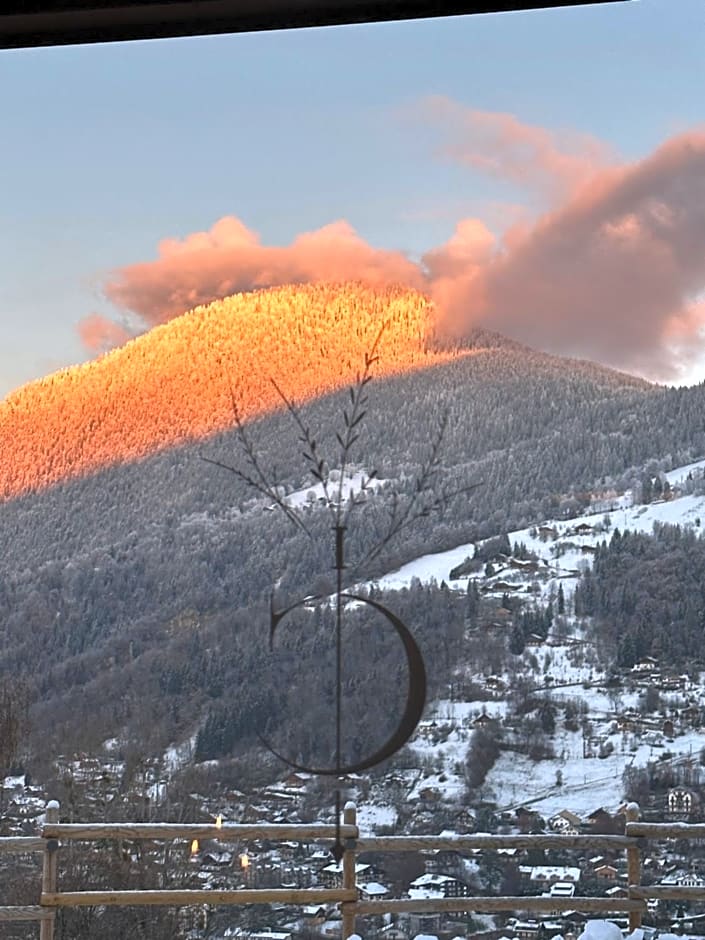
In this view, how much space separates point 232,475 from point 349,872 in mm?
1641

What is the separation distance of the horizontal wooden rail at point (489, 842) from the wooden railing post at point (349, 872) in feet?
0.10

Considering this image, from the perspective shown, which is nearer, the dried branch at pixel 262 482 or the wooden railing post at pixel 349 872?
the dried branch at pixel 262 482

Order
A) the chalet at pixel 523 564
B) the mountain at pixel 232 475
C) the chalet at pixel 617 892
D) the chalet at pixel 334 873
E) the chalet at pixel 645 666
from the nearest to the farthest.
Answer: the chalet at pixel 617 892, the chalet at pixel 334 873, the mountain at pixel 232 475, the chalet at pixel 645 666, the chalet at pixel 523 564

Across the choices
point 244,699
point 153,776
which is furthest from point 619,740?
point 153,776

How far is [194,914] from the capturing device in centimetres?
405

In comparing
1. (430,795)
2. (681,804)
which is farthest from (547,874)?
(681,804)

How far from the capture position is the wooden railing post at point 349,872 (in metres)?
3.00

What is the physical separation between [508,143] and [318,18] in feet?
10.6

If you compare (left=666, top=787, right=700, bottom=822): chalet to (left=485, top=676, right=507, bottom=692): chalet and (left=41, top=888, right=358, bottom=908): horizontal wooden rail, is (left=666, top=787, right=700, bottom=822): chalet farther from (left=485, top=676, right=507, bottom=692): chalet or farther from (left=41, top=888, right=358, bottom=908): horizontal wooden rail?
(left=41, top=888, right=358, bottom=908): horizontal wooden rail

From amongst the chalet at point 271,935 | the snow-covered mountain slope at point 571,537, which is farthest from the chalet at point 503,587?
the chalet at point 271,935

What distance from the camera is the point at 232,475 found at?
13.5 ft

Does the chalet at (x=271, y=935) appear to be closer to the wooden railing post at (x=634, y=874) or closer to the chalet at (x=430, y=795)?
the chalet at (x=430, y=795)

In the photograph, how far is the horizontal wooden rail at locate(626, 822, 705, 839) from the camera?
9.83 feet

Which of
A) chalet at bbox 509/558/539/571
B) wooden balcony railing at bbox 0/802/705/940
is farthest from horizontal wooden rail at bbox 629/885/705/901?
chalet at bbox 509/558/539/571
